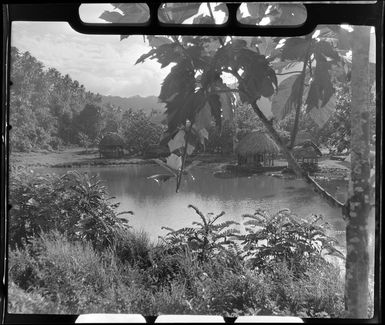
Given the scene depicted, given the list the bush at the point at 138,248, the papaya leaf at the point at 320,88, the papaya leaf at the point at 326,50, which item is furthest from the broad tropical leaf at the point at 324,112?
the bush at the point at 138,248

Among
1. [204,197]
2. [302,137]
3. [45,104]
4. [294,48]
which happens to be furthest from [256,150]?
[45,104]

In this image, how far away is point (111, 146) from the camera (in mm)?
1871

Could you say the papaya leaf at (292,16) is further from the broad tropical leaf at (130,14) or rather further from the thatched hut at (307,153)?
the thatched hut at (307,153)

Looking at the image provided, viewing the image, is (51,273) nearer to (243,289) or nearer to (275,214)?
(243,289)

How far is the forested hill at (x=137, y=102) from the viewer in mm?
1771

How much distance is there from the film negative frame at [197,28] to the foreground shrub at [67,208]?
53cm

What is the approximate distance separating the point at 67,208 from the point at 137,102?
0.69 metres

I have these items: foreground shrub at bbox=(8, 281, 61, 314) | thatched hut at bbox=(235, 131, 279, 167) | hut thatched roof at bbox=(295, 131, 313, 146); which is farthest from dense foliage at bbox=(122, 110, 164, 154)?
foreground shrub at bbox=(8, 281, 61, 314)

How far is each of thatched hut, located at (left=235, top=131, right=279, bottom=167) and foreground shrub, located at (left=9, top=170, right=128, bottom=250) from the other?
2.15ft

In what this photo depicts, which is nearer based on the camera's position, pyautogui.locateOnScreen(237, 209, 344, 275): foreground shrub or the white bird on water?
the white bird on water

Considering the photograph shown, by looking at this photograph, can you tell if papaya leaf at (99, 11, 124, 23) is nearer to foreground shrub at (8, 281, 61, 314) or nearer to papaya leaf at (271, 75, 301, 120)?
papaya leaf at (271, 75, 301, 120)

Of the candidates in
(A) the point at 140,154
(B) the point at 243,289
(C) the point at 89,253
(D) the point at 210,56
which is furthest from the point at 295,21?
(C) the point at 89,253

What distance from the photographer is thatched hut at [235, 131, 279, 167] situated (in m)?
1.82

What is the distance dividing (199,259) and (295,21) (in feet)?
3.76
